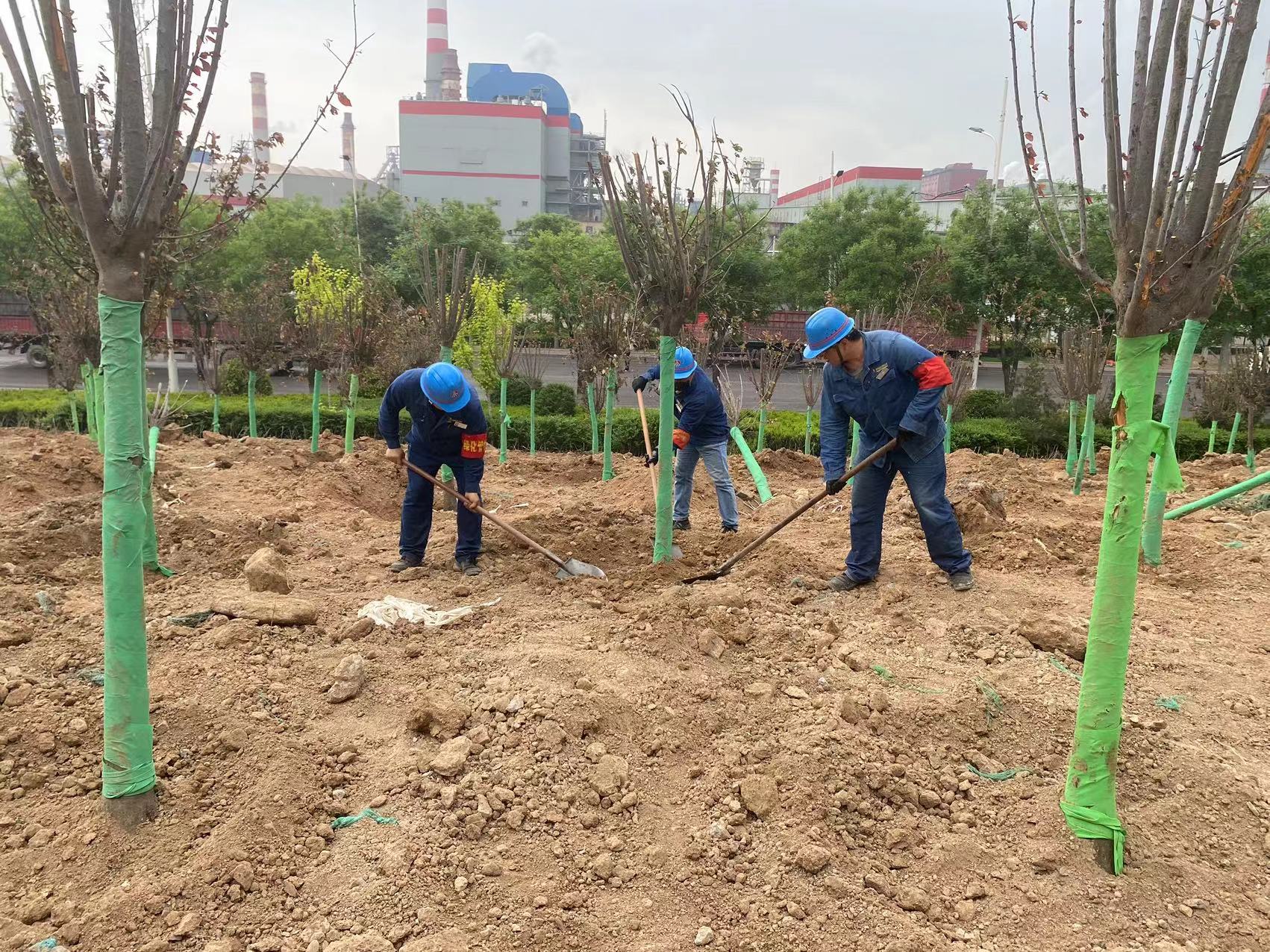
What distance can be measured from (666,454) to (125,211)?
3.20 m

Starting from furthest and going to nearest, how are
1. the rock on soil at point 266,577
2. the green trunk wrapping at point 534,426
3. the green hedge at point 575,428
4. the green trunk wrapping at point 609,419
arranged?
the green hedge at point 575,428
the green trunk wrapping at point 534,426
the green trunk wrapping at point 609,419
the rock on soil at point 266,577

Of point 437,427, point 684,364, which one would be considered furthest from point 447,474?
point 684,364

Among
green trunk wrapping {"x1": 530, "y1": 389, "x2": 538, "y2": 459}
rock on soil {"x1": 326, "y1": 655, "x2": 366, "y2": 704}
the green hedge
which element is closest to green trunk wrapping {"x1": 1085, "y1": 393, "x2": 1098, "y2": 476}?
the green hedge

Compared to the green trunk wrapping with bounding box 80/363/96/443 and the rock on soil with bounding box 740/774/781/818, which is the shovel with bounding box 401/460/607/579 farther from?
the green trunk wrapping with bounding box 80/363/96/443

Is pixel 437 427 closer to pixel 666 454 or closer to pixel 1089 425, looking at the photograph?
pixel 666 454

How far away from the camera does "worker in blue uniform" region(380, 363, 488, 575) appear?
5.66 m

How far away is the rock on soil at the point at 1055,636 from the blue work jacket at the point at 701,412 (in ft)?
10.4

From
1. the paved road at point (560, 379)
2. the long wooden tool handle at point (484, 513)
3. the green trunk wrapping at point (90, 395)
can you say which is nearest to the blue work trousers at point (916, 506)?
the long wooden tool handle at point (484, 513)

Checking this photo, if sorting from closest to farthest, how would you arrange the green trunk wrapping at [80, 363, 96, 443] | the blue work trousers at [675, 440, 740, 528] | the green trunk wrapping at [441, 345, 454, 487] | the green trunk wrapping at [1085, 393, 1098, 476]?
the blue work trousers at [675, 440, 740, 528]
the green trunk wrapping at [441, 345, 454, 487]
the green trunk wrapping at [80, 363, 96, 443]
the green trunk wrapping at [1085, 393, 1098, 476]

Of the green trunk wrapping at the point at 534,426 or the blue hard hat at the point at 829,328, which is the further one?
the green trunk wrapping at the point at 534,426

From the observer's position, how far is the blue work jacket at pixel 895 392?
15.4 feet

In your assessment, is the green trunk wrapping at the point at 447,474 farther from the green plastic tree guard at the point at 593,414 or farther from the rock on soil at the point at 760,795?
the rock on soil at the point at 760,795

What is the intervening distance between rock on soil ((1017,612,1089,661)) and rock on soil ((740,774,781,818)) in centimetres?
192

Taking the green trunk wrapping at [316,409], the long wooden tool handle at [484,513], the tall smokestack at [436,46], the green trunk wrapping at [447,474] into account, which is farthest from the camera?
the tall smokestack at [436,46]
